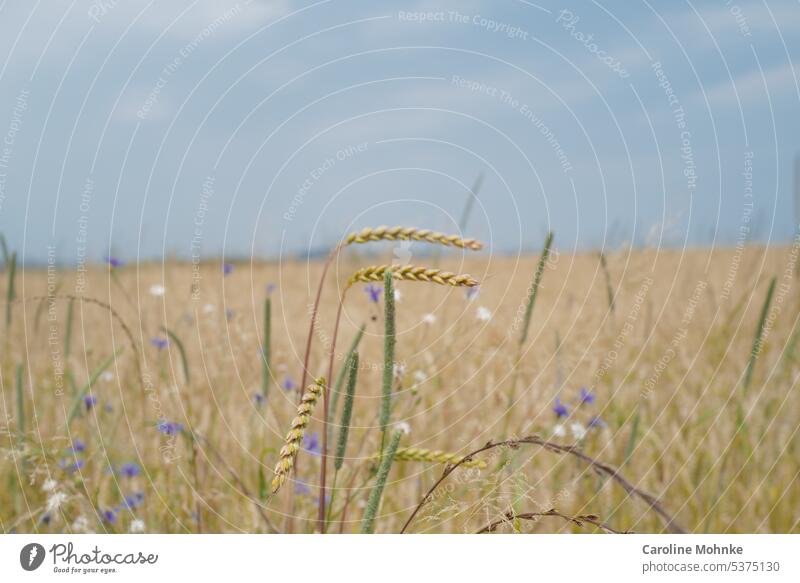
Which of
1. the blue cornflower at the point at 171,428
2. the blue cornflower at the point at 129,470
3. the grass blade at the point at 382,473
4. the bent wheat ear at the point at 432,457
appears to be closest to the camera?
the grass blade at the point at 382,473

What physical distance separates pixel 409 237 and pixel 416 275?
0.09m

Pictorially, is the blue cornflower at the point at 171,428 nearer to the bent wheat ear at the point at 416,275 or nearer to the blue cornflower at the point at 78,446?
the blue cornflower at the point at 78,446

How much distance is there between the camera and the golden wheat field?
5.94ft

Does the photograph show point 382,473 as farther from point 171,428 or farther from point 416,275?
point 171,428

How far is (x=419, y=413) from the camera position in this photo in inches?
77.7

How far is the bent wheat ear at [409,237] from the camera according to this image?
1.01m

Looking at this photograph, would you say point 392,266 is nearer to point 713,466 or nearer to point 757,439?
point 713,466

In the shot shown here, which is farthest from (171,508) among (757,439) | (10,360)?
(757,439)

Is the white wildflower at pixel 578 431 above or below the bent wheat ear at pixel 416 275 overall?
below

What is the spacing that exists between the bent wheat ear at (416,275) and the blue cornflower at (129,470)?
1233 millimetres

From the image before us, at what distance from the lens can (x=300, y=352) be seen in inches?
114

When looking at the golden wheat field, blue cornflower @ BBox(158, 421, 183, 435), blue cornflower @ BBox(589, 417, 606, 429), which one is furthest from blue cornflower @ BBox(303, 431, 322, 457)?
blue cornflower @ BBox(589, 417, 606, 429)

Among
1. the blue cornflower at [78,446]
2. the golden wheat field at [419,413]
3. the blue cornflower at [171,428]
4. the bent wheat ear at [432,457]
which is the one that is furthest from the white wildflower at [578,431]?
the blue cornflower at [78,446]
